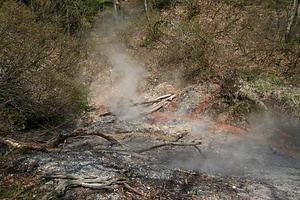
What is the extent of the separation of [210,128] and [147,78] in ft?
19.4

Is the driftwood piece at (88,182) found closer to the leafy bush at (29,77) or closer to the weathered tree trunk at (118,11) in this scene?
the leafy bush at (29,77)

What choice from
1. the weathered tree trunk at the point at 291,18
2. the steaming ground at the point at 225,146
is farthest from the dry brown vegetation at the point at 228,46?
the steaming ground at the point at 225,146

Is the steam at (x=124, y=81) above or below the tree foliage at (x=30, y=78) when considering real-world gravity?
above

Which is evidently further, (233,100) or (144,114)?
(144,114)

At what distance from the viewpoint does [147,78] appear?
1586cm

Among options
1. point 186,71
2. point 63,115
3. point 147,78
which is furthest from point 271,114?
point 63,115

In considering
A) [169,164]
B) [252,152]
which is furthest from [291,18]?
[169,164]

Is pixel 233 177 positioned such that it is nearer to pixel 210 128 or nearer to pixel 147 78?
pixel 210 128

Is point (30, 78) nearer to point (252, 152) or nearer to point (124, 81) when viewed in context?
point (252, 152)

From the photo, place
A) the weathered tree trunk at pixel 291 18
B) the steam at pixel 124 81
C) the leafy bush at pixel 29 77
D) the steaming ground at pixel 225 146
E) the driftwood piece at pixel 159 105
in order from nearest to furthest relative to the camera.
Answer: the steaming ground at pixel 225 146, the leafy bush at pixel 29 77, the driftwood piece at pixel 159 105, the steam at pixel 124 81, the weathered tree trunk at pixel 291 18

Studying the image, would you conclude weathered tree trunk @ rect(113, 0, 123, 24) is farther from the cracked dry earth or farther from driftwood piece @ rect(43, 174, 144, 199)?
driftwood piece @ rect(43, 174, 144, 199)

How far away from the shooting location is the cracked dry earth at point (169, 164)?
6.21m

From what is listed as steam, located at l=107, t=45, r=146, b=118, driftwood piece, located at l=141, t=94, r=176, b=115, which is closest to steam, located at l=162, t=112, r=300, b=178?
driftwood piece, located at l=141, t=94, r=176, b=115

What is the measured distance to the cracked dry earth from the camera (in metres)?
6.21
